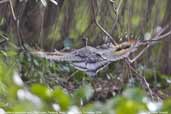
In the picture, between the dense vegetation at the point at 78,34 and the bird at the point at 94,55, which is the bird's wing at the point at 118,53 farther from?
the dense vegetation at the point at 78,34

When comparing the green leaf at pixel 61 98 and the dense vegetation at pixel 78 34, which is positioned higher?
the dense vegetation at pixel 78 34

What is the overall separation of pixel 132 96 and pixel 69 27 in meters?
2.37

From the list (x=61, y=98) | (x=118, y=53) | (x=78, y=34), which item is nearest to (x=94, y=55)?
(x=118, y=53)

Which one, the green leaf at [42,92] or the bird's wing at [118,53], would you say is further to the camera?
the bird's wing at [118,53]

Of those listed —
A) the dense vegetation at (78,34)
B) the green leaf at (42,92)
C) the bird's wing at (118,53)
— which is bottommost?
the green leaf at (42,92)

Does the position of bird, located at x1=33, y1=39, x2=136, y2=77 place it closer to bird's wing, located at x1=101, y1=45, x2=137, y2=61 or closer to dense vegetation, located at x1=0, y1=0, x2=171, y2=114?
bird's wing, located at x1=101, y1=45, x2=137, y2=61

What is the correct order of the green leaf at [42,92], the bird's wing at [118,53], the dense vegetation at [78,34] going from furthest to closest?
the dense vegetation at [78,34] → the bird's wing at [118,53] → the green leaf at [42,92]

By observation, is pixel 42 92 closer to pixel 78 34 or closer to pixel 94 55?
pixel 94 55

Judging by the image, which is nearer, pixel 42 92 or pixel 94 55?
pixel 42 92

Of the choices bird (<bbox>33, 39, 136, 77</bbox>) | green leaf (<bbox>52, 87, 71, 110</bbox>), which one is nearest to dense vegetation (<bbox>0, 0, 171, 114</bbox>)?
bird (<bbox>33, 39, 136, 77</bbox>)

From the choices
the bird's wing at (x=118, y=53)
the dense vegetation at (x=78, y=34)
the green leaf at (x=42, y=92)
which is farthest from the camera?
the dense vegetation at (x=78, y=34)

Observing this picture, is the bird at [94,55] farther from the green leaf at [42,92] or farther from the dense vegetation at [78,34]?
the green leaf at [42,92]

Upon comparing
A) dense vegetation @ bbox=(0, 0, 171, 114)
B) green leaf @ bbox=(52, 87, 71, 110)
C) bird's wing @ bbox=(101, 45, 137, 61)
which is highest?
dense vegetation @ bbox=(0, 0, 171, 114)

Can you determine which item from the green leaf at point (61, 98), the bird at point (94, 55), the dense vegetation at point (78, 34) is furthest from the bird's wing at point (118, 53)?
the green leaf at point (61, 98)
